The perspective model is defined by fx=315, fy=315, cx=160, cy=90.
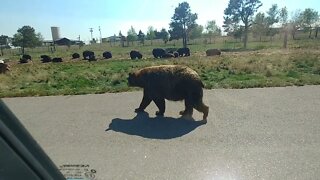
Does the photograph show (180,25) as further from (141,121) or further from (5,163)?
(5,163)

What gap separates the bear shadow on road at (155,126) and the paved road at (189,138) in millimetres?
22

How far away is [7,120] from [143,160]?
4.34 meters

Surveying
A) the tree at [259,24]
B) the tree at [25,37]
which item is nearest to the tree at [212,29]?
the tree at [259,24]

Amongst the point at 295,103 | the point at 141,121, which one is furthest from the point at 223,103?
the point at 141,121

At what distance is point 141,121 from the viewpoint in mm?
8062

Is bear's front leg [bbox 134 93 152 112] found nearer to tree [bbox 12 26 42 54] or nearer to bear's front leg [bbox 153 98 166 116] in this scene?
bear's front leg [bbox 153 98 166 116]

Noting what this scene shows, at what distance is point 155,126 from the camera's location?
7.52 meters

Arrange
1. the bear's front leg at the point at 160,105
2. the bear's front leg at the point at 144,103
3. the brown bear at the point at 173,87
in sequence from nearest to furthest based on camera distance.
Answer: the brown bear at the point at 173,87
the bear's front leg at the point at 160,105
the bear's front leg at the point at 144,103

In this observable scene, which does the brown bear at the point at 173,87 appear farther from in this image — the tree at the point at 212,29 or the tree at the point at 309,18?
the tree at the point at 212,29

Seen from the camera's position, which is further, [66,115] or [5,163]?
[66,115]

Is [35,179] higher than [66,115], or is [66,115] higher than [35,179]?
[35,179]

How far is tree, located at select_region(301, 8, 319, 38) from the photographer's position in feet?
239

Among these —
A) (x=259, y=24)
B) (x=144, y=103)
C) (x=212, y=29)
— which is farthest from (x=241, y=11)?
(x=144, y=103)

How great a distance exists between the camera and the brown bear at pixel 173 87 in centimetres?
782
